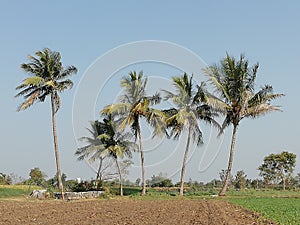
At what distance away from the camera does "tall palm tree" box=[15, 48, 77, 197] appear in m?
29.7

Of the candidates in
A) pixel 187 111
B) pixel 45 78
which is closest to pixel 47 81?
pixel 45 78

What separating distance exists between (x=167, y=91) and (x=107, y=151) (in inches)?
311

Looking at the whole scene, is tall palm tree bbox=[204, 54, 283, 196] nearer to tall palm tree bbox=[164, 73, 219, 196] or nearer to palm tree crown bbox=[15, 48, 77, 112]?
tall palm tree bbox=[164, 73, 219, 196]

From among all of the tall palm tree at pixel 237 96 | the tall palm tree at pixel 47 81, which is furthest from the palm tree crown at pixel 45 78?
the tall palm tree at pixel 237 96

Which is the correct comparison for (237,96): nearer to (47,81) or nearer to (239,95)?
(239,95)

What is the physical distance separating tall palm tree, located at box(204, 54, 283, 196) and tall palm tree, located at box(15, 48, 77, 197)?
34.6 feet

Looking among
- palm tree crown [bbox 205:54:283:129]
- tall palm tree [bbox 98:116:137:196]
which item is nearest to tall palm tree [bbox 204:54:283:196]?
palm tree crown [bbox 205:54:283:129]

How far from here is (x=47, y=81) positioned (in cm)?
3008

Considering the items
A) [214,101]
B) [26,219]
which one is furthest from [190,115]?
[26,219]

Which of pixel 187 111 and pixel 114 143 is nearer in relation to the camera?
pixel 187 111

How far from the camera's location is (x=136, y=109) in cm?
3073

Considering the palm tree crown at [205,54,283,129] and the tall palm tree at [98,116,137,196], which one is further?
the tall palm tree at [98,116,137,196]

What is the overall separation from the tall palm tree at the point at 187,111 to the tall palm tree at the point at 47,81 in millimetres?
7658

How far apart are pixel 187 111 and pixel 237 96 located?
361cm
